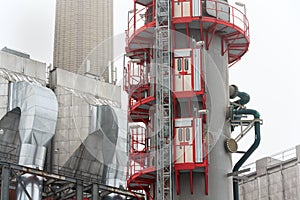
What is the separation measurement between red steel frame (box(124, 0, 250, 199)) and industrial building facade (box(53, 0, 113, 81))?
4756 cm

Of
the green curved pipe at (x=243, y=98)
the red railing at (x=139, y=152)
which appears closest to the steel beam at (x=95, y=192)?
the red railing at (x=139, y=152)

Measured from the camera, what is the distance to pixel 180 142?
34375mm

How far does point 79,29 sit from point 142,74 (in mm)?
53216

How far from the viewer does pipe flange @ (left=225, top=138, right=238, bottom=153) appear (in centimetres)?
3591

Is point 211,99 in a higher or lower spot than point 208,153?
higher

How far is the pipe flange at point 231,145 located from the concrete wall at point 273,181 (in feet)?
51.7

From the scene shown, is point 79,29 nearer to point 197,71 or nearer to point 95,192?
point 95,192

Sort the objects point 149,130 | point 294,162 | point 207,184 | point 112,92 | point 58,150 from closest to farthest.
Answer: point 207,184 < point 149,130 < point 294,162 < point 58,150 < point 112,92

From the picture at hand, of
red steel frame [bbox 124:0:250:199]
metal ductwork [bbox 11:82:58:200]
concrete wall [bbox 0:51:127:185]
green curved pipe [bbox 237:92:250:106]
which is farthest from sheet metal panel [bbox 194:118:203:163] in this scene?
concrete wall [bbox 0:51:127:185]

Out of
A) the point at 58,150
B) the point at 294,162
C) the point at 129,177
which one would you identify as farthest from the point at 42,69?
the point at 129,177

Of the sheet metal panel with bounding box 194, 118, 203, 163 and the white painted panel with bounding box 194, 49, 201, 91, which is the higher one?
the white painted panel with bounding box 194, 49, 201, 91

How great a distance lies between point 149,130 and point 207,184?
4.89m

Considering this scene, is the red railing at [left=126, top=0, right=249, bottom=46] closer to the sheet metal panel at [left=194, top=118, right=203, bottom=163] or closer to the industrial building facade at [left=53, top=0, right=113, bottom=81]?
the sheet metal panel at [left=194, top=118, right=203, bottom=163]

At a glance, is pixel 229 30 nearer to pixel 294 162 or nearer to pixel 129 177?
pixel 129 177
